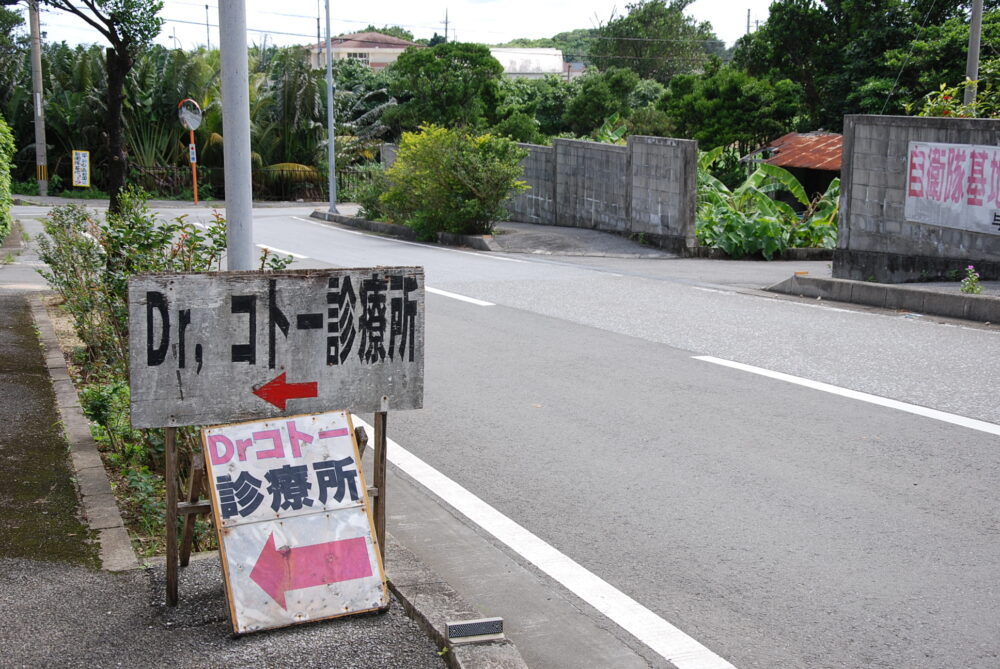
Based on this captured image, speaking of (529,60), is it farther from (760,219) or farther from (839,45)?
(760,219)

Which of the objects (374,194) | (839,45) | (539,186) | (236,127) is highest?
(839,45)

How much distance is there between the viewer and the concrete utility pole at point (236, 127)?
19.5ft

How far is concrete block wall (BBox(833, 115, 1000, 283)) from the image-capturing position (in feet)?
44.2

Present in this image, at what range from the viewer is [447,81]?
41719 millimetres

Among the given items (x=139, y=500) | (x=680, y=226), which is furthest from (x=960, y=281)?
→ (x=139, y=500)

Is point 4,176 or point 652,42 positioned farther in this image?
point 652,42

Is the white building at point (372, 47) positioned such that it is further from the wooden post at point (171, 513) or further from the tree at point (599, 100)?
the wooden post at point (171, 513)

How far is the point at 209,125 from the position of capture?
41188 millimetres

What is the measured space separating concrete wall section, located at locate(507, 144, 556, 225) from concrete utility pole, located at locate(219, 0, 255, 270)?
63.6 ft

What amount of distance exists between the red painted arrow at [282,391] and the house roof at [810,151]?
26150 mm

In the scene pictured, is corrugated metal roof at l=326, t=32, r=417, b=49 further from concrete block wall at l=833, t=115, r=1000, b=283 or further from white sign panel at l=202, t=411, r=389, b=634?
white sign panel at l=202, t=411, r=389, b=634

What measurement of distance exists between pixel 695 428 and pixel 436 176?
16.7 metres

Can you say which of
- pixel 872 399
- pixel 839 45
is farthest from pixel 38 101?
pixel 872 399

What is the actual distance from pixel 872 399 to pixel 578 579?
4.24m
